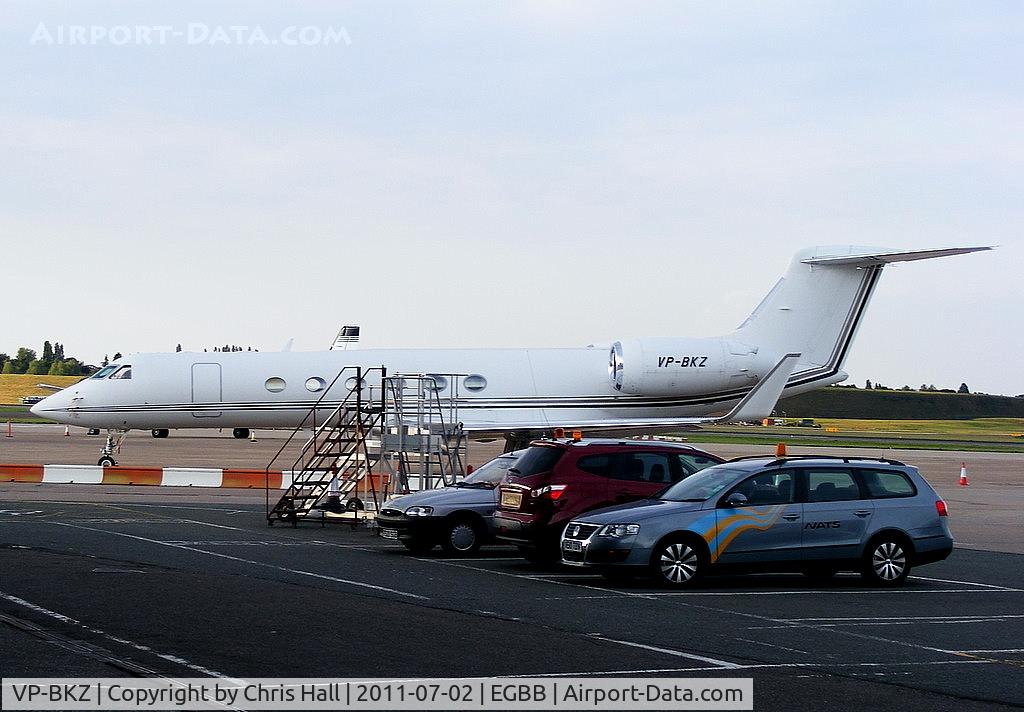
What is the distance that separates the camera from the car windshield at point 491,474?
782 inches

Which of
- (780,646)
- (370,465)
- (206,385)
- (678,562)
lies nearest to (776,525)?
(678,562)

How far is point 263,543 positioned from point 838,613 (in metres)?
9.14

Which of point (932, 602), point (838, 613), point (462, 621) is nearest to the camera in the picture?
point (462, 621)

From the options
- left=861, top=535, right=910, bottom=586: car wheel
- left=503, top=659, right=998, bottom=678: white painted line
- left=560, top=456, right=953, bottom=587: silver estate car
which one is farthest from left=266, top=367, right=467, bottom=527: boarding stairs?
left=503, top=659, right=998, bottom=678: white painted line

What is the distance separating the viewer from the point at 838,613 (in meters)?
12.9

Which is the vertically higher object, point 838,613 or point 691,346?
point 691,346

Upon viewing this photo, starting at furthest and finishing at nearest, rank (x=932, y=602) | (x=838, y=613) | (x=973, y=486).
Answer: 1. (x=973, y=486)
2. (x=932, y=602)
3. (x=838, y=613)

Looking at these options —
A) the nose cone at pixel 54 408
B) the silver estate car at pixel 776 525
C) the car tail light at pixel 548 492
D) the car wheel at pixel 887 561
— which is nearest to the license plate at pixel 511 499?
the car tail light at pixel 548 492

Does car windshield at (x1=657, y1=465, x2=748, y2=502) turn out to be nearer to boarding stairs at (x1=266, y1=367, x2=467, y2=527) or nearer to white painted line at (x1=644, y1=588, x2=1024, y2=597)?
white painted line at (x1=644, y1=588, x2=1024, y2=597)

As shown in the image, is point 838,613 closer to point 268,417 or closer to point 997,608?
point 997,608

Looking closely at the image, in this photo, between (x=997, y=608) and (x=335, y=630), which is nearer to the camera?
(x=335, y=630)

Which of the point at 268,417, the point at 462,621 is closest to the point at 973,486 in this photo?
the point at 268,417

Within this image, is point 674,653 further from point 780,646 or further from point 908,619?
point 908,619

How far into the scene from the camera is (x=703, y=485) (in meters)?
15.7
